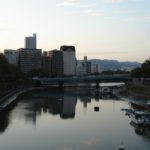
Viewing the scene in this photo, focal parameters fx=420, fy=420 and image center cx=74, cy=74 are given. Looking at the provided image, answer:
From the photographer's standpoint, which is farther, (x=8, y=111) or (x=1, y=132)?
(x=8, y=111)

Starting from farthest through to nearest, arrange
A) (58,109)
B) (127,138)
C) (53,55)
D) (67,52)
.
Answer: (67,52) < (53,55) < (58,109) < (127,138)

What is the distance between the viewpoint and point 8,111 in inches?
1533

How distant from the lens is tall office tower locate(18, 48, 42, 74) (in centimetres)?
11862

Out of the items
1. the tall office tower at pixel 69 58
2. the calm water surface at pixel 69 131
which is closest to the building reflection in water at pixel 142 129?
the calm water surface at pixel 69 131

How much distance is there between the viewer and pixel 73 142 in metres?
24.0

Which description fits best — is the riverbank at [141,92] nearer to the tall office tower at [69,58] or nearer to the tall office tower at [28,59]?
the tall office tower at [28,59]

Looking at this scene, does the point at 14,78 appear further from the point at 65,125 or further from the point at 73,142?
the point at 73,142

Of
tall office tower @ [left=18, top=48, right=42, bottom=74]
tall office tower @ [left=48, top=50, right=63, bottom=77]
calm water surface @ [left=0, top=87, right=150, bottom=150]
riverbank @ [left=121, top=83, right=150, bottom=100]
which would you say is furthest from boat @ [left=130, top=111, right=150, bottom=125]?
tall office tower @ [left=48, top=50, right=63, bottom=77]

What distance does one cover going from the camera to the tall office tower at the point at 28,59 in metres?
119

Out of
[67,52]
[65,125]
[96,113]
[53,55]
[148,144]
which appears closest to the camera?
[148,144]

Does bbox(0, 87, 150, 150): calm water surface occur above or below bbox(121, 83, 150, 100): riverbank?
below

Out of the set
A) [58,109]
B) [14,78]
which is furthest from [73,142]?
[14,78]

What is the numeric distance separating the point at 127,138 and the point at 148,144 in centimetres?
220

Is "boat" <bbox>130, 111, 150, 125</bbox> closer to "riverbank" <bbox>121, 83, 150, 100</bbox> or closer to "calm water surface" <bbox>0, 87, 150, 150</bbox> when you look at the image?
"calm water surface" <bbox>0, 87, 150, 150</bbox>
